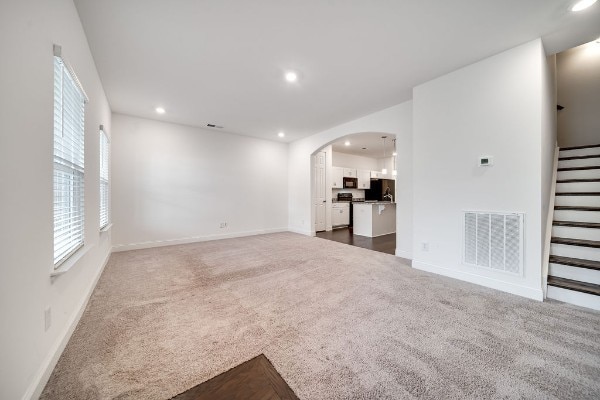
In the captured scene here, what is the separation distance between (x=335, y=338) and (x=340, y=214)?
6.07 metres

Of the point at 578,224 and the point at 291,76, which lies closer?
the point at 578,224

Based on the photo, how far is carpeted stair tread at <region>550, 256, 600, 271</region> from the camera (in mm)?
2270

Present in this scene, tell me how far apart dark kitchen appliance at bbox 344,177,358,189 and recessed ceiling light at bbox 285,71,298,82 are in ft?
17.4

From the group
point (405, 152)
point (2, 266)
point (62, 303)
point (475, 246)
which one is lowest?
point (62, 303)

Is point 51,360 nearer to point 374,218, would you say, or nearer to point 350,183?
point 374,218

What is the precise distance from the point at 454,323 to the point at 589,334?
988mm

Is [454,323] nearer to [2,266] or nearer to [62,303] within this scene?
[2,266]

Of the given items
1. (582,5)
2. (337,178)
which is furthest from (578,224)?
(337,178)

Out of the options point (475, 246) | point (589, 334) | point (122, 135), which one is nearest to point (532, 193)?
point (475, 246)

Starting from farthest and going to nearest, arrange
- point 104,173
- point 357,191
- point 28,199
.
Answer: point 357,191 < point 104,173 < point 28,199

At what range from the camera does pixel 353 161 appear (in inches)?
354

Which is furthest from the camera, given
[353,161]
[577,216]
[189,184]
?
[353,161]

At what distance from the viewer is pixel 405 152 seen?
395 cm

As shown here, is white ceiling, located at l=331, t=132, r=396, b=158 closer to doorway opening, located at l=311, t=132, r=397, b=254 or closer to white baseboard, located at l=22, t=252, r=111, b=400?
doorway opening, located at l=311, t=132, r=397, b=254
